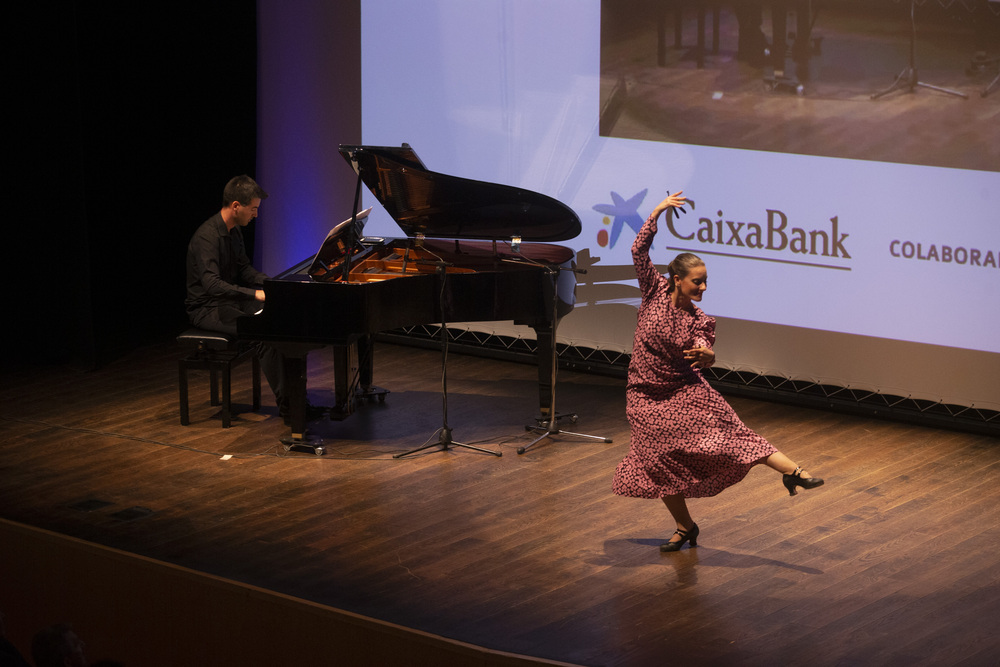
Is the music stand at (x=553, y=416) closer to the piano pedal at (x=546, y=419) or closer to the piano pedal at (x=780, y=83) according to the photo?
the piano pedal at (x=546, y=419)

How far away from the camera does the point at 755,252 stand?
23.1 ft

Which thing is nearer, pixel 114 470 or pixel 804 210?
pixel 114 470

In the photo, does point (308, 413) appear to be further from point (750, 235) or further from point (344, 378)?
point (750, 235)

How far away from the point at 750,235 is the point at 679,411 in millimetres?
2634

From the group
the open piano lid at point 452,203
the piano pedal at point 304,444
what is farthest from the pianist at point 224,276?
the open piano lid at point 452,203

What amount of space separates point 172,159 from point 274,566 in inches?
192

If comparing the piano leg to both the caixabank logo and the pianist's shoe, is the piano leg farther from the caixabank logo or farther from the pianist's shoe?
the caixabank logo

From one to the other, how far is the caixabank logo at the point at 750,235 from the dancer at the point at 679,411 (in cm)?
226

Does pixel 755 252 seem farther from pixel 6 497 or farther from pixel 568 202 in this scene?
pixel 6 497

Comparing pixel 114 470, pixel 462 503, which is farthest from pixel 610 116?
pixel 114 470

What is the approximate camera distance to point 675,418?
15.3 ft

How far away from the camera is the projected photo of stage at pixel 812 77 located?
6.20 m

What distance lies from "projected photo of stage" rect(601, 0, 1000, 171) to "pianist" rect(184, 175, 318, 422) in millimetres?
2304

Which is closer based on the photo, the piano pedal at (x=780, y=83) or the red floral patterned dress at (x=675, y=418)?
the red floral patterned dress at (x=675, y=418)
